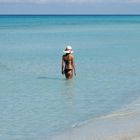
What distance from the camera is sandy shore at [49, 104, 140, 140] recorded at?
931 centimetres

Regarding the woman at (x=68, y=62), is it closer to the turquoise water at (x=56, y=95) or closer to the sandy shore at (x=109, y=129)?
the turquoise water at (x=56, y=95)

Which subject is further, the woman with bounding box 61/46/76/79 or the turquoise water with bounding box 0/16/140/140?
the woman with bounding box 61/46/76/79

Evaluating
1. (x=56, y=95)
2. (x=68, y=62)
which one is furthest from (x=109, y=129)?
(x=68, y=62)

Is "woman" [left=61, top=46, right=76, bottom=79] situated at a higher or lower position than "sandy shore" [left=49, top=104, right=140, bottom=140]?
higher

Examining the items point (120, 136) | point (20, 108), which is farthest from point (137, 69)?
point (120, 136)

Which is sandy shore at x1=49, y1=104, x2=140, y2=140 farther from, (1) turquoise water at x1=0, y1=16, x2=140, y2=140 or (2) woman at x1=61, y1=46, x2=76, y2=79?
(2) woman at x1=61, y1=46, x2=76, y2=79

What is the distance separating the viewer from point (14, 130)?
416 inches

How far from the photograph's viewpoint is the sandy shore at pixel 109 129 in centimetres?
931

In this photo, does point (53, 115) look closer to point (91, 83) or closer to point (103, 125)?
point (103, 125)

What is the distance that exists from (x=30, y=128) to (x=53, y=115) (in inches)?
52.6

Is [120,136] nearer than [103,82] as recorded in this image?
Yes

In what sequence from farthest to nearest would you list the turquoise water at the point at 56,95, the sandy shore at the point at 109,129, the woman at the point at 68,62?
1. the woman at the point at 68,62
2. the turquoise water at the point at 56,95
3. the sandy shore at the point at 109,129

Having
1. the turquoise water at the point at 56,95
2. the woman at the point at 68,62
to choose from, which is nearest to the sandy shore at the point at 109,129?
the turquoise water at the point at 56,95

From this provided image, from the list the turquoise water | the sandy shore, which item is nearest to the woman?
the turquoise water
